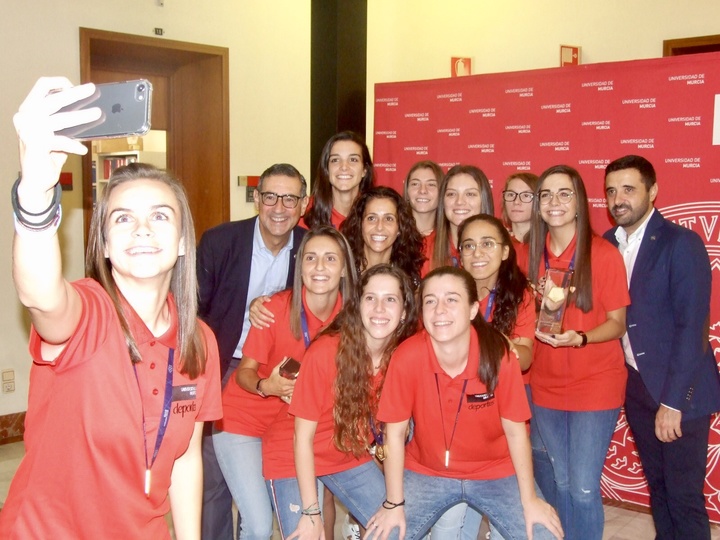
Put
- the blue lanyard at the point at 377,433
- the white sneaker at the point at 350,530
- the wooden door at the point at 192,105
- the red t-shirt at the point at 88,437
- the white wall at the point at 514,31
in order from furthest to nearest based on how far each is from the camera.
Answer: the wooden door at the point at 192,105 → the white wall at the point at 514,31 → the white sneaker at the point at 350,530 → the blue lanyard at the point at 377,433 → the red t-shirt at the point at 88,437

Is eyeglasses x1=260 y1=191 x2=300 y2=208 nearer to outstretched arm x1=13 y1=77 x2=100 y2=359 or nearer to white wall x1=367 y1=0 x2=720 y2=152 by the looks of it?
outstretched arm x1=13 y1=77 x2=100 y2=359

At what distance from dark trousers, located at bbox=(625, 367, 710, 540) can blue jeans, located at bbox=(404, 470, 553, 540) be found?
37.7 inches

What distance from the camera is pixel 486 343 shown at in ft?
10.0

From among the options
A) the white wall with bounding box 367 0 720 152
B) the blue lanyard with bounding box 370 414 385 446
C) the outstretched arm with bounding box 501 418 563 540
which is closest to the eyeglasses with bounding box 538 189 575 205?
the outstretched arm with bounding box 501 418 563 540

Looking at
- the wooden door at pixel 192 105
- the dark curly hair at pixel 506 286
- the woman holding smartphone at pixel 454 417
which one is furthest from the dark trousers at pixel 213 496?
the wooden door at pixel 192 105

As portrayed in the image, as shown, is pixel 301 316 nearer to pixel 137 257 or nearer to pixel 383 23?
pixel 137 257

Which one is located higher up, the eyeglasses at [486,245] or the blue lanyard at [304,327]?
the eyeglasses at [486,245]

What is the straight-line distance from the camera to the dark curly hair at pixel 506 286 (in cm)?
334

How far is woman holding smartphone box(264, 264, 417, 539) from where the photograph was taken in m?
2.96

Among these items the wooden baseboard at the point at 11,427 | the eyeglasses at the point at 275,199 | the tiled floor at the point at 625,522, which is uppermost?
the eyeglasses at the point at 275,199

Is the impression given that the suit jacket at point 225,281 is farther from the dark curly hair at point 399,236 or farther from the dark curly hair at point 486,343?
the dark curly hair at point 486,343

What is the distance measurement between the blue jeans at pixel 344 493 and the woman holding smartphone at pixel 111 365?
1239 mm

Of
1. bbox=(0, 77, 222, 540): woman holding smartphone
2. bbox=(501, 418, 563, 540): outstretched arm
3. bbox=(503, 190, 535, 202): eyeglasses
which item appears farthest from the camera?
bbox=(503, 190, 535, 202): eyeglasses

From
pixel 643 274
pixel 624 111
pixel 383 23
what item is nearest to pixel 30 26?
pixel 383 23
